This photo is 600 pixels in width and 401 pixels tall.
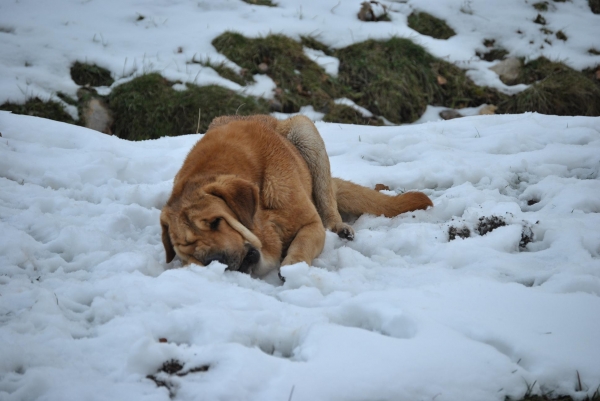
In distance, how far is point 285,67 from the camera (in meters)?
9.39

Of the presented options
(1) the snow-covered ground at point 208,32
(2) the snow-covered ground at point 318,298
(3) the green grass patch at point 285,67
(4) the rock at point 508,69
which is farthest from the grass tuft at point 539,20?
(2) the snow-covered ground at point 318,298

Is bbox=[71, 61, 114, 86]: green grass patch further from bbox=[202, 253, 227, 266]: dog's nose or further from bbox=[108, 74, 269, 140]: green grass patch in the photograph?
bbox=[202, 253, 227, 266]: dog's nose

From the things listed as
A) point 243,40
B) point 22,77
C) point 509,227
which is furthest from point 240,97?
point 509,227

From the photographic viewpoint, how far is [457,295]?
3150mm

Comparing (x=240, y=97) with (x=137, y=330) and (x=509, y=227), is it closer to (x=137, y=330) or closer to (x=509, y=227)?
(x=509, y=227)

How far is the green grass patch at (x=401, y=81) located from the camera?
9453mm

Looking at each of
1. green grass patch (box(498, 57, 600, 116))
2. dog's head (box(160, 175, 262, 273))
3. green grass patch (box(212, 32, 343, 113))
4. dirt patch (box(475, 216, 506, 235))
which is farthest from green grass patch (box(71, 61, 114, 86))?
green grass patch (box(498, 57, 600, 116))

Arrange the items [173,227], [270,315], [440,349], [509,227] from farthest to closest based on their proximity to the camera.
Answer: [509,227] < [173,227] < [270,315] < [440,349]

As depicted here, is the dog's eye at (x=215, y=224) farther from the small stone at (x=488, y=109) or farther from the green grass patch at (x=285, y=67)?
the small stone at (x=488, y=109)

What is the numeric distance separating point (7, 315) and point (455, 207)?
3665mm

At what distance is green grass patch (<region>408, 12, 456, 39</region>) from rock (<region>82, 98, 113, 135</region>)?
6.22 m

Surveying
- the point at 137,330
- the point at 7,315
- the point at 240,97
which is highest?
the point at 137,330

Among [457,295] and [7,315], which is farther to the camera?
[457,295]

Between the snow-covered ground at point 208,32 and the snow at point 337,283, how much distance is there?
2.71 feet
